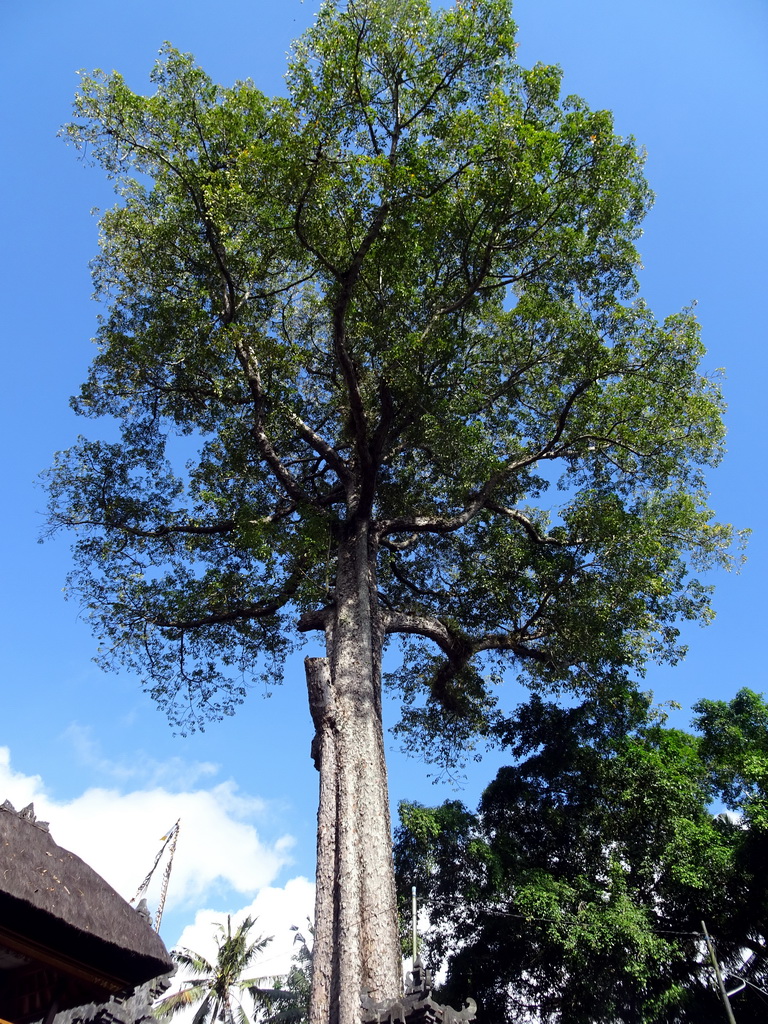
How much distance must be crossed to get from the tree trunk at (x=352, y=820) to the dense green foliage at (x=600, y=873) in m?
5.88

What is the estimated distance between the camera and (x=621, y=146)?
9.45 meters

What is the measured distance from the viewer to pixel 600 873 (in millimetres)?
12281

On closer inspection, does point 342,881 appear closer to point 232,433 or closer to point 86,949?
point 86,949

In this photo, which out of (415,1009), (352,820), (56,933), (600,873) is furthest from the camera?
(600,873)

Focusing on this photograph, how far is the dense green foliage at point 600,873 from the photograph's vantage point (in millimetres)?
11000

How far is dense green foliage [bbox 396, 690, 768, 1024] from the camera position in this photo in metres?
11.0

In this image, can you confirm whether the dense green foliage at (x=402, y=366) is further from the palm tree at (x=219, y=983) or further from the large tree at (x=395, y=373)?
the palm tree at (x=219, y=983)

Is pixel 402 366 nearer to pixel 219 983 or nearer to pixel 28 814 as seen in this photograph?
pixel 28 814

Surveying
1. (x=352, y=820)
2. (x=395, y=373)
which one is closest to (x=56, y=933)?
(x=352, y=820)

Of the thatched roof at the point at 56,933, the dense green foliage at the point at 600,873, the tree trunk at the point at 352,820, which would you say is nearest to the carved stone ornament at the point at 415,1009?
the tree trunk at the point at 352,820

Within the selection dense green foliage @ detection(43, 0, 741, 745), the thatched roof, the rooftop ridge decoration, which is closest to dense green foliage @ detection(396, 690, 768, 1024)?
dense green foliage @ detection(43, 0, 741, 745)

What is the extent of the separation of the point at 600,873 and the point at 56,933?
9493 mm

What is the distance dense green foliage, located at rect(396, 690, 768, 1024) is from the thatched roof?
6.69 meters

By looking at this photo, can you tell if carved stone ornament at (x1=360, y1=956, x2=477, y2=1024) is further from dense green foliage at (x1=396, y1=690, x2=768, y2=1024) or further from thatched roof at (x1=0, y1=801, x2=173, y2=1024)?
dense green foliage at (x1=396, y1=690, x2=768, y2=1024)
